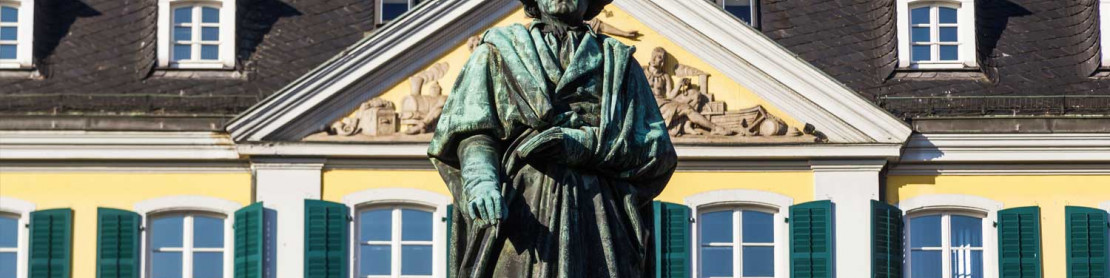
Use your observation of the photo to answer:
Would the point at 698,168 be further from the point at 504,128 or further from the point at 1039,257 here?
the point at 504,128

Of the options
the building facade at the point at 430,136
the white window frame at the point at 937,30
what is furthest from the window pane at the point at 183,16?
the white window frame at the point at 937,30

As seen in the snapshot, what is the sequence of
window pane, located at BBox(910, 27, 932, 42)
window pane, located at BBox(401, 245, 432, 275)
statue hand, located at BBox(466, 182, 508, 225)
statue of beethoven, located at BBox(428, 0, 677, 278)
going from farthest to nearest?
1. window pane, located at BBox(910, 27, 932, 42)
2. window pane, located at BBox(401, 245, 432, 275)
3. statue of beethoven, located at BBox(428, 0, 677, 278)
4. statue hand, located at BBox(466, 182, 508, 225)

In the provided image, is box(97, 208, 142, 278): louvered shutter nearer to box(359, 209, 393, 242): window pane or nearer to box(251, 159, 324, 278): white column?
box(251, 159, 324, 278): white column

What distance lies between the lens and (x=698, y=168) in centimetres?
3778

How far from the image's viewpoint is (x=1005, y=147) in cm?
3822

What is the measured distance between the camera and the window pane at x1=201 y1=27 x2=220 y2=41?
3794 cm

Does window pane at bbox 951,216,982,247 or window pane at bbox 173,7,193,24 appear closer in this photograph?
window pane at bbox 173,7,193,24

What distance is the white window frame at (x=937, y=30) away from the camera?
38.2 meters

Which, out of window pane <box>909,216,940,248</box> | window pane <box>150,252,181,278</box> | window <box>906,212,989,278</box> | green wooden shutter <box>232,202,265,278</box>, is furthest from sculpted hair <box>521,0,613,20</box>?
window pane <box>909,216,940,248</box>

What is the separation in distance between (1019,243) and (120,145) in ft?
32.6

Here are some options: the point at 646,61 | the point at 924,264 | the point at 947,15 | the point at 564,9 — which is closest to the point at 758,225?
the point at 924,264

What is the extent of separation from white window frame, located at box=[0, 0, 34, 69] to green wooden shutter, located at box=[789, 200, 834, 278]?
8624mm

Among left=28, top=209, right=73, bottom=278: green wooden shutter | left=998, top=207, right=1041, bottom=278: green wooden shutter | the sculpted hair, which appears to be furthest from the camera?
left=998, top=207, right=1041, bottom=278: green wooden shutter

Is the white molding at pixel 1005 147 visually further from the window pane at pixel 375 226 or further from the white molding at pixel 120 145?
the white molding at pixel 120 145
